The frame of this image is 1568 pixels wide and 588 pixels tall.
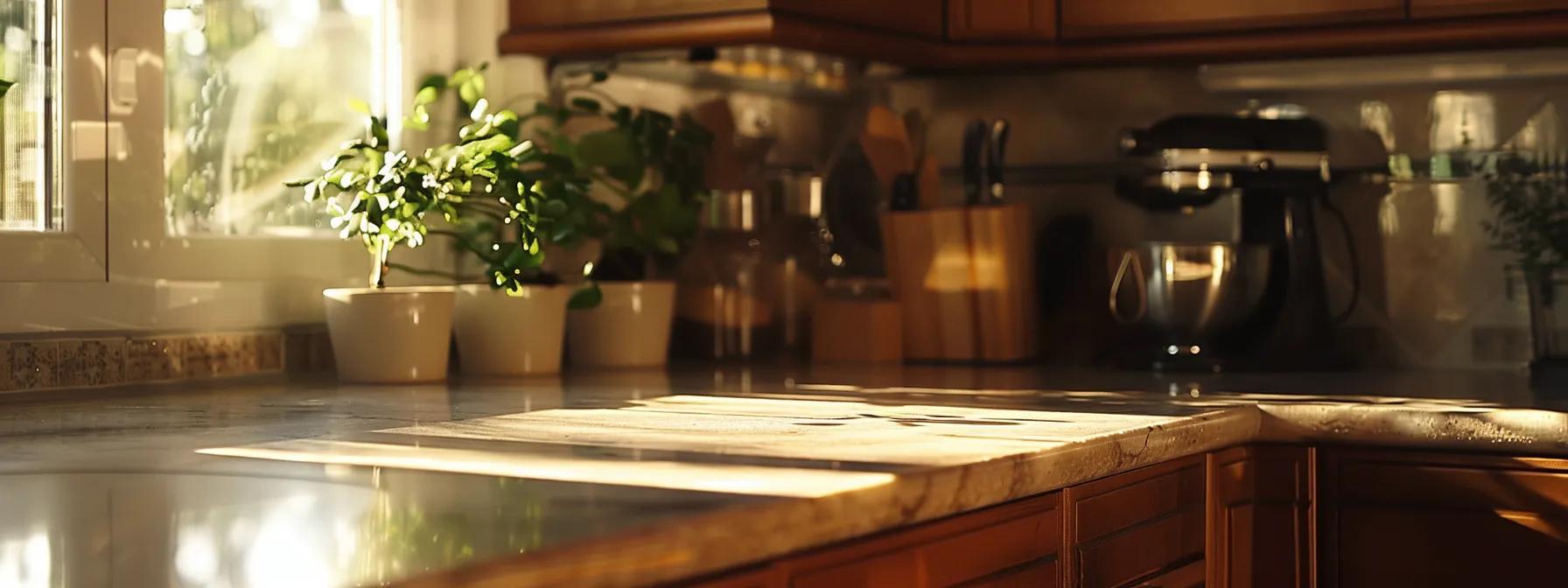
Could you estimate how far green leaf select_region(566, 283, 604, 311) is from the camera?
82.7 inches

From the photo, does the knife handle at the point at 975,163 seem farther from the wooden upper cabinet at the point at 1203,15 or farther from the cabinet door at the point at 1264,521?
the cabinet door at the point at 1264,521

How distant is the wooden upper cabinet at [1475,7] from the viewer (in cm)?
211

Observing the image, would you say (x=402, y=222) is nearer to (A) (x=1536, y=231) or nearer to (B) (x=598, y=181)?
(B) (x=598, y=181)

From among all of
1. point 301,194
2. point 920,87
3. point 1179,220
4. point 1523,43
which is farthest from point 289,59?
point 1523,43

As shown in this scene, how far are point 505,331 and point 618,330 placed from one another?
20 centimetres

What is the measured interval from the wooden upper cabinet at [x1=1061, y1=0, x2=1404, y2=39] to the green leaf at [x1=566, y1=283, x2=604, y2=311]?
753 mm

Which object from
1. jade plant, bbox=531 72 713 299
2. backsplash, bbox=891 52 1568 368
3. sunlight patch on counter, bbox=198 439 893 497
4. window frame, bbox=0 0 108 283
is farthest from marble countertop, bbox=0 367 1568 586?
backsplash, bbox=891 52 1568 368

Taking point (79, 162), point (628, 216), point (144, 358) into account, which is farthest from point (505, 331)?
point (79, 162)

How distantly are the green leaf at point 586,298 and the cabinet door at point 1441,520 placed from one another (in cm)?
88

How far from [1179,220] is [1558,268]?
521mm

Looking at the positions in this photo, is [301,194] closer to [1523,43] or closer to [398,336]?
[398,336]

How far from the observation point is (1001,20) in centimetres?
239

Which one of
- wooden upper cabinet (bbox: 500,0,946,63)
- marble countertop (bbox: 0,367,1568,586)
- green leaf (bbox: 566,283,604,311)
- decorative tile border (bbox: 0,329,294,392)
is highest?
wooden upper cabinet (bbox: 500,0,946,63)

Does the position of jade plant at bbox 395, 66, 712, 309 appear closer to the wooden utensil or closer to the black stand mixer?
the wooden utensil
